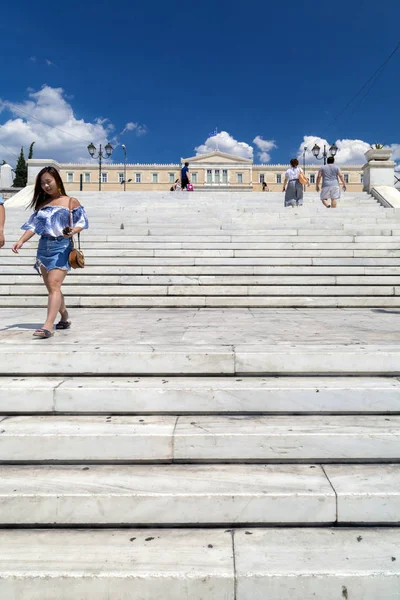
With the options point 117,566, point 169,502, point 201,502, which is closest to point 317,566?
point 201,502

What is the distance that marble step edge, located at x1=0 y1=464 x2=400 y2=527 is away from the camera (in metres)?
1.96

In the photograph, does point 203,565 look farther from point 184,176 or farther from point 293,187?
point 184,176

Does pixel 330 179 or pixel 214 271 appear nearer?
pixel 214 271

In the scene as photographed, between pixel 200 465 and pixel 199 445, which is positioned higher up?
pixel 199 445

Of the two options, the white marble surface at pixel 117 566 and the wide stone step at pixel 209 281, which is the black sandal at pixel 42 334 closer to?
the white marble surface at pixel 117 566


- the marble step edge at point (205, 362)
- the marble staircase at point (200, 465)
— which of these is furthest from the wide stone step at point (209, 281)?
the marble step edge at point (205, 362)

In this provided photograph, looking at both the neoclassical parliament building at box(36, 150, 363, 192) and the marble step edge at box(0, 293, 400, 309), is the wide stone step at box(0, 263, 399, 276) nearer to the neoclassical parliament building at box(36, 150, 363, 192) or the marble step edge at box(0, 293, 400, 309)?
the marble step edge at box(0, 293, 400, 309)

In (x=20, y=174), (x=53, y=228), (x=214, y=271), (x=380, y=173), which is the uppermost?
(x=20, y=174)

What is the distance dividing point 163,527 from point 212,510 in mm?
277

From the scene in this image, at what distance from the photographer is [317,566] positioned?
5.65 ft

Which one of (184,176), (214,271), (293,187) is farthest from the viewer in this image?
(184,176)

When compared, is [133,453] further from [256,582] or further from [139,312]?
[139,312]

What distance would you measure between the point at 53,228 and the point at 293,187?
9.53 meters

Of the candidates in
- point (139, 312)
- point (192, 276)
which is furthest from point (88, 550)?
point (192, 276)
